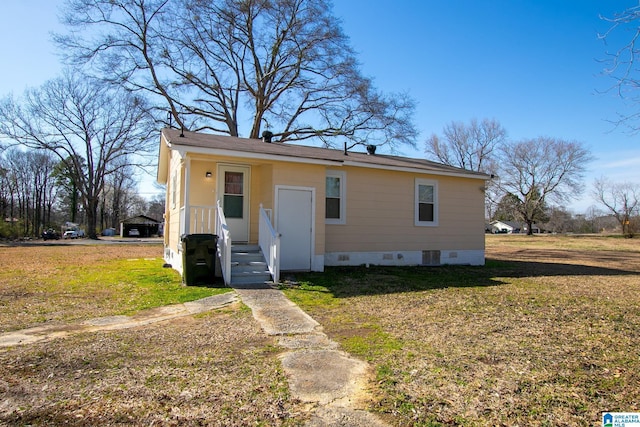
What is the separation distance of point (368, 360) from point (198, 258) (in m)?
5.24

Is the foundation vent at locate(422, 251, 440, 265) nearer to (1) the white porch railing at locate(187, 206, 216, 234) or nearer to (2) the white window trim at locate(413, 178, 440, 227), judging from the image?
(2) the white window trim at locate(413, 178, 440, 227)

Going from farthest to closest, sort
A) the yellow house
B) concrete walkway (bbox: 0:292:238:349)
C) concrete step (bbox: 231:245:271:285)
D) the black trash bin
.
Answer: the yellow house, concrete step (bbox: 231:245:271:285), the black trash bin, concrete walkway (bbox: 0:292:238:349)

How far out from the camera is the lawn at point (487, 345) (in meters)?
2.84

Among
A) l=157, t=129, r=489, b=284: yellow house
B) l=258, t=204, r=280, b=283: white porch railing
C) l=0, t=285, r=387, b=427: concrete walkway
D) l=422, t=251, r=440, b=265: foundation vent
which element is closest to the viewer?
l=0, t=285, r=387, b=427: concrete walkway

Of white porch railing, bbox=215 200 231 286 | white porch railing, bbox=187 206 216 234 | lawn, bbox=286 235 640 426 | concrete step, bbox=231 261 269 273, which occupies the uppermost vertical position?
white porch railing, bbox=187 206 216 234

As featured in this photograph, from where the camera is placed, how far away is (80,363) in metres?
3.67

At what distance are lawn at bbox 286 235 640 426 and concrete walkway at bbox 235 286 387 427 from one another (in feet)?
0.53

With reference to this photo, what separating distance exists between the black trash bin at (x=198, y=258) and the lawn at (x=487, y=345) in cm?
194

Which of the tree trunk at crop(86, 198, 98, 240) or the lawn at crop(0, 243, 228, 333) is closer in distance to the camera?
the lawn at crop(0, 243, 228, 333)

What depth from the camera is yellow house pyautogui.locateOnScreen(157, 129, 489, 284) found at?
888 centimetres

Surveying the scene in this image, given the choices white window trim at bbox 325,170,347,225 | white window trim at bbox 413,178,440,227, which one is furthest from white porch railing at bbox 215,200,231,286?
white window trim at bbox 413,178,440,227

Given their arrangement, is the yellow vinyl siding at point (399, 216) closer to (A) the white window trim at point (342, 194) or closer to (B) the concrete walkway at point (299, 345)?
(A) the white window trim at point (342, 194)

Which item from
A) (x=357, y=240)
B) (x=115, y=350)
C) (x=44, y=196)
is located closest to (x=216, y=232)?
(x=357, y=240)

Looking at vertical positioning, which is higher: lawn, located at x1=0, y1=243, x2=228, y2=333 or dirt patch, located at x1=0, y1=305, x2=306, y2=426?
lawn, located at x1=0, y1=243, x2=228, y2=333
